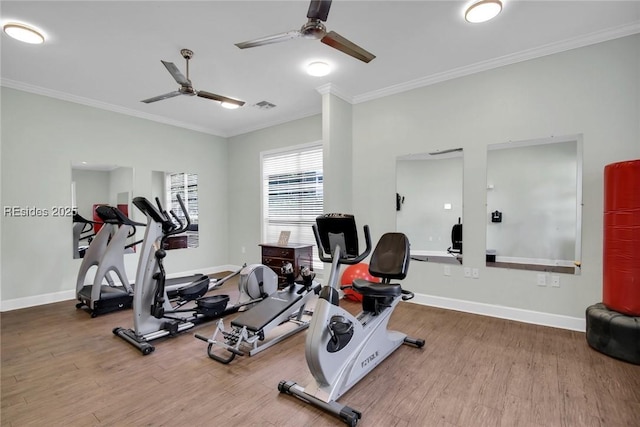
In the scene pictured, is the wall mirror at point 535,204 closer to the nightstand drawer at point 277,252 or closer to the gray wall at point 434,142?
the gray wall at point 434,142

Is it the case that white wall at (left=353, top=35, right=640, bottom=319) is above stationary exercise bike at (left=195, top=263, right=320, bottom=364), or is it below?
above

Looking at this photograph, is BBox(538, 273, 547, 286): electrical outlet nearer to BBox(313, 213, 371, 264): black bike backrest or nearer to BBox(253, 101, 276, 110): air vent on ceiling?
BBox(313, 213, 371, 264): black bike backrest

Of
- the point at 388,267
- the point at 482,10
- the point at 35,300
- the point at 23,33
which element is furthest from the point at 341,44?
the point at 35,300

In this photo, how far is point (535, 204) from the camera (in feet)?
11.3

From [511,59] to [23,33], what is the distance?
5103 millimetres

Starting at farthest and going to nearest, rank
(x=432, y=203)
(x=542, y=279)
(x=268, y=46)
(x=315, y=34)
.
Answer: (x=432, y=203)
(x=542, y=279)
(x=268, y=46)
(x=315, y=34)

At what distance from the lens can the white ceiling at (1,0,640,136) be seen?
261 cm

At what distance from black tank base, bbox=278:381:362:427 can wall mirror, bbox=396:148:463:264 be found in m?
2.26

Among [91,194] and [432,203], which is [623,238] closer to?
[432,203]

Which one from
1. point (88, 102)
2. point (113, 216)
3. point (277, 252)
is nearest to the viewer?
point (113, 216)

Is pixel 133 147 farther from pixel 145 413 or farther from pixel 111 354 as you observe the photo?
pixel 145 413

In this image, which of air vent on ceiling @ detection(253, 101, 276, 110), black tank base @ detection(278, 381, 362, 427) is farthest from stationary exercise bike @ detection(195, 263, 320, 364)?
air vent on ceiling @ detection(253, 101, 276, 110)

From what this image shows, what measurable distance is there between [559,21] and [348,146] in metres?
2.70

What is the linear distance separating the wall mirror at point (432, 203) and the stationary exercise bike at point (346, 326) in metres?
1.24
